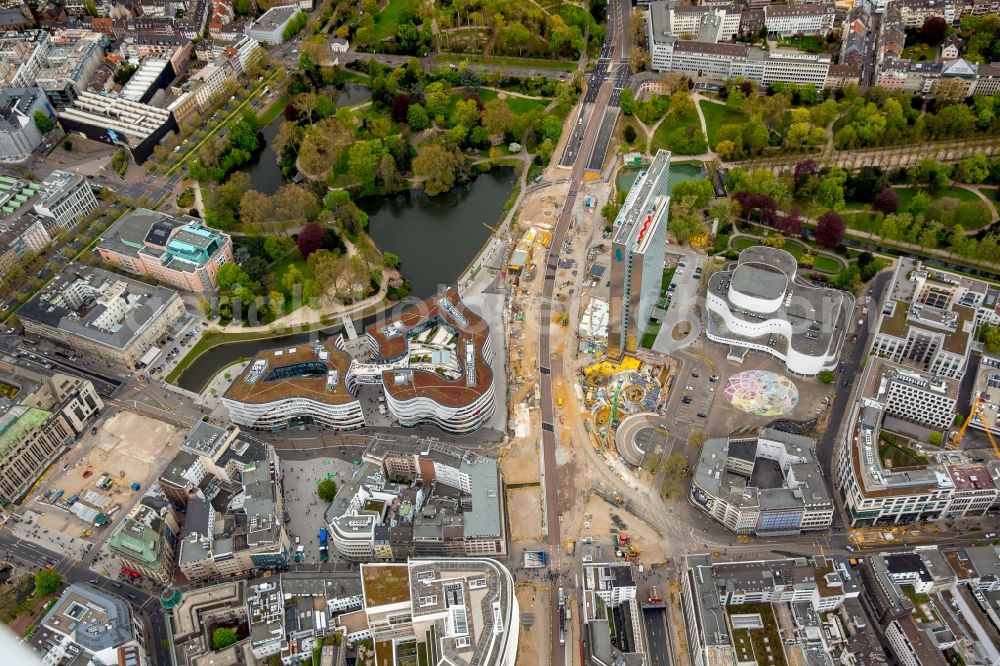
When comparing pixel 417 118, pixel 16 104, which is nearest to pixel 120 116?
pixel 16 104

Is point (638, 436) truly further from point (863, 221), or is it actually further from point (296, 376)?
point (863, 221)

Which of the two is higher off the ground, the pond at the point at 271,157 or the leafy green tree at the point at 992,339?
the pond at the point at 271,157

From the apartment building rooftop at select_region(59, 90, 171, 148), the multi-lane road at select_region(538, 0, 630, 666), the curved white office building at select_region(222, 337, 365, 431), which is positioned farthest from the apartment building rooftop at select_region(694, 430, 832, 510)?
the apartment building rooftop at select_region(59, 90, 171, 148)

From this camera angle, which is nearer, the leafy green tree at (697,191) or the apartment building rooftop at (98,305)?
the apartment building rooftop at (98,305)

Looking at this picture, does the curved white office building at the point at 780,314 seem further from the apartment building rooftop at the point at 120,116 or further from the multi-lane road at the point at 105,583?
the apartment building rooftop at the point at 120,116

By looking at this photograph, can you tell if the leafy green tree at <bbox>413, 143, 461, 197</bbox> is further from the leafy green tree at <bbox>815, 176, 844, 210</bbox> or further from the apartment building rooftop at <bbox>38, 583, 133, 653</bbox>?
the apartment building rooftop at <bbox>38, 583, 133, 653</bbox>

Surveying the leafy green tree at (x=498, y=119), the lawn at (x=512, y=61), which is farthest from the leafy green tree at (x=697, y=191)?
the lawn at (x=512, y=61)

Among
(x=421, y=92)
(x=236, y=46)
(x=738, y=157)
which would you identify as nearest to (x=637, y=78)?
(x=738, y=157)
